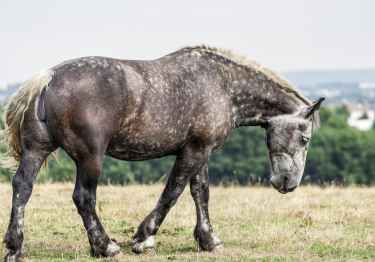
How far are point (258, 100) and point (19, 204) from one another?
3681mm

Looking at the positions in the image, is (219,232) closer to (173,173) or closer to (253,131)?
(173,173)

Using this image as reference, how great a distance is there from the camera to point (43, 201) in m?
10.9

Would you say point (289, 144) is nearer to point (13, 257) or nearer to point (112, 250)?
point (112, 250)

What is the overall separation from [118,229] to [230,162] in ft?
170

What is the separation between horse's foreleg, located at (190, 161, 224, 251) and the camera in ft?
23.1

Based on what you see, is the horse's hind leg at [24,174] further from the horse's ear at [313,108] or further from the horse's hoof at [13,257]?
the horse's ear at [313,108]

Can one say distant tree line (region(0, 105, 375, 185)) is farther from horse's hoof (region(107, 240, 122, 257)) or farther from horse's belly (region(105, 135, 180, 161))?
horse's hoof (region(107, 240, 122, 257))

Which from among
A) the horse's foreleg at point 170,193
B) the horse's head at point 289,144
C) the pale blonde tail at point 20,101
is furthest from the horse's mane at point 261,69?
the pale blonde tail at point 20,101

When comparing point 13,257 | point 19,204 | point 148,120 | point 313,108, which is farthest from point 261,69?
point 13,257

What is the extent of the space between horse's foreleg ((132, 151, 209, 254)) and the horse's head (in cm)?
121

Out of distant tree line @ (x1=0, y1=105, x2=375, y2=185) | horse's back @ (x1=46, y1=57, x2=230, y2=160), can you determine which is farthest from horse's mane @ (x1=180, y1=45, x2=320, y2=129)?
distant tree line @ (x1=0, y1=105, x2=375, y2=185)

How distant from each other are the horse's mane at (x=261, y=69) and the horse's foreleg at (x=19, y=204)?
284 cm

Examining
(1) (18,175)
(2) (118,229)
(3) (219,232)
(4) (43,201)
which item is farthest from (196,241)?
(4) (43,201)

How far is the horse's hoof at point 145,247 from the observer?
646 centimetres
